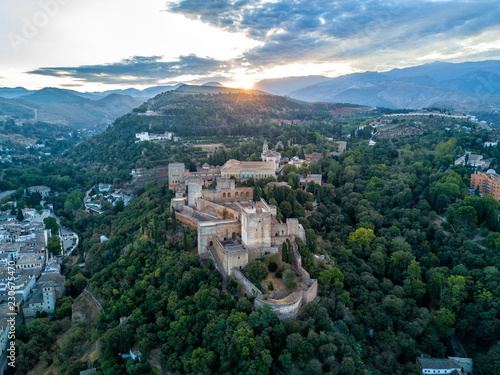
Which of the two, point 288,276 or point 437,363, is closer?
point 288,276

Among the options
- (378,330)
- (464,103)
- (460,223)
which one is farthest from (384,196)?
(464,103)

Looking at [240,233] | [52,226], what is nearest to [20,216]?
[52,226]

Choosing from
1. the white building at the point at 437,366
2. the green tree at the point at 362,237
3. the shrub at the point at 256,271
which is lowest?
the white building at the point at 437,366

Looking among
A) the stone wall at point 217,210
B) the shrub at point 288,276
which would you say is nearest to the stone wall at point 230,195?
the stone wall at point 217,210

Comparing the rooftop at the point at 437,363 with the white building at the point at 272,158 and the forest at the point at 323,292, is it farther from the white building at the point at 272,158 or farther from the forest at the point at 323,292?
the white building at the point at 272,158

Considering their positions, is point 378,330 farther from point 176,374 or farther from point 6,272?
point 6,272

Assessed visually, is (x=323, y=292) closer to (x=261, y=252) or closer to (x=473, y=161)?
(x=261, y=252)
